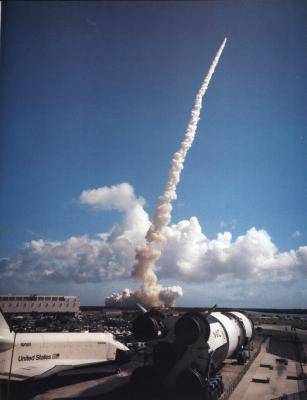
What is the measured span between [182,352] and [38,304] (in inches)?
4389

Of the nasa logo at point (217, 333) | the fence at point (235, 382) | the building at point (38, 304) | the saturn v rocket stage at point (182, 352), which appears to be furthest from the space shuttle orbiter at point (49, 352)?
the building at point (38, 304)

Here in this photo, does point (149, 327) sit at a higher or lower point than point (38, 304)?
higher

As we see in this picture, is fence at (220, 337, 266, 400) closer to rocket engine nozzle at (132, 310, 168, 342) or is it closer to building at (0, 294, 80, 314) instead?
rocket engine nozzle at (132, 310, 168, 342)

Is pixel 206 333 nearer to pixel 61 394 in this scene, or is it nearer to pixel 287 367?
pixel 61 394

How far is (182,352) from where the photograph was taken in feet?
92.8

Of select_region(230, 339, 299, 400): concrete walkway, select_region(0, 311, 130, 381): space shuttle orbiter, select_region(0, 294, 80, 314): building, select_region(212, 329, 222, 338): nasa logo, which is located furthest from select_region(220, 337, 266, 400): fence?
select_region(0, 294, 80, 314): building

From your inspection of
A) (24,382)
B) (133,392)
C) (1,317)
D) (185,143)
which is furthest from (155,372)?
(185,143)

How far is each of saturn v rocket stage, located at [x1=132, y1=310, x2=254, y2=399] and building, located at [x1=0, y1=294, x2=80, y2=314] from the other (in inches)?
4085

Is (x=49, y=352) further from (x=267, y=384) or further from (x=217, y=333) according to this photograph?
(x=267, y=384)

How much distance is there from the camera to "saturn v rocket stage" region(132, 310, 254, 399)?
26.6 meters

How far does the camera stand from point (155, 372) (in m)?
28.6

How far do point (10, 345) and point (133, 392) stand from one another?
1241 centimetres

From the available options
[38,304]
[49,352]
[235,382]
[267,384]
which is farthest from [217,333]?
[38,304]

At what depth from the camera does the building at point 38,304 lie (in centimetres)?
12019
